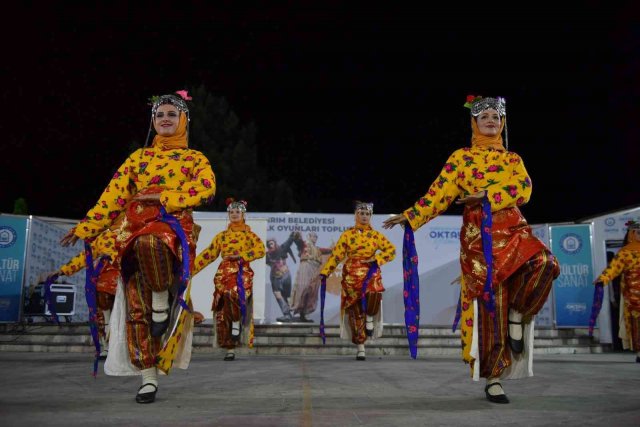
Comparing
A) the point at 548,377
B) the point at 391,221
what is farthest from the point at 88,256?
the point at 548,377

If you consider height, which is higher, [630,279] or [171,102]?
[171,102]

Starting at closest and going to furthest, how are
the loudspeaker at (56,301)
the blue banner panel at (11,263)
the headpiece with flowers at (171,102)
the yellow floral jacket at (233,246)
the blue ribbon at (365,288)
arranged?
the headpiece with flowers at (171,102)
the yellow floral jacket at (233,246)
the blue ribbon at (365,288)
the blue banner panel at (11,263)
the loudspeaker at (56,301)

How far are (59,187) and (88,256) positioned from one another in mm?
21838

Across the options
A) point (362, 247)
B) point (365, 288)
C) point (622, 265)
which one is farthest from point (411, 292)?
point (622, 265)

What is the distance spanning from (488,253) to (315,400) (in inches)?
52.8

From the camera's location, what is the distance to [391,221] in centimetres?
363

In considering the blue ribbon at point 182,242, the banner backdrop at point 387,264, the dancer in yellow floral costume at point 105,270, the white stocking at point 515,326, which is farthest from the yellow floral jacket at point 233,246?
the white stocking at point 515,326

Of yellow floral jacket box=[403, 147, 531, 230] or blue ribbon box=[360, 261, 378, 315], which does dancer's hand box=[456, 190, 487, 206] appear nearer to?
yellow floral jacket box=[403, 147, 531, 230]

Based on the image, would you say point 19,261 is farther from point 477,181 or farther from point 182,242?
point 477,181

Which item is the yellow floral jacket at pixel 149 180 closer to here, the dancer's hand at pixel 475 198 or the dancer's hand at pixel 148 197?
the dancer's hand at pixel 148 197

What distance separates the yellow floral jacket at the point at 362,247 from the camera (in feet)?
25.8

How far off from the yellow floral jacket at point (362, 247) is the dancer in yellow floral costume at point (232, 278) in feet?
3.70

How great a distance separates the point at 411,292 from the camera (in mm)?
3846

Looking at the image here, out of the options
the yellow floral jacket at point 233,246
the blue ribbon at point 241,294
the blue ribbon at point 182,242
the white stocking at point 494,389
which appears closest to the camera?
the white stocking at point 494,389
